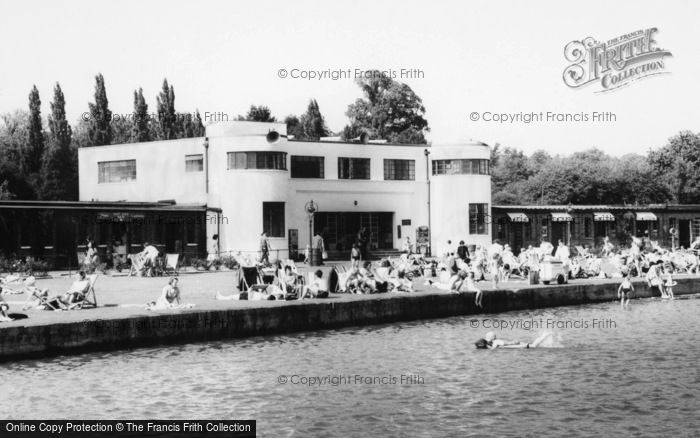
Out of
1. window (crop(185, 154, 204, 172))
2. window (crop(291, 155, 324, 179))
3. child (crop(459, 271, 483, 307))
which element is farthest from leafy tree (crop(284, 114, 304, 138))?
child (crop(459, 271, 483, 307))

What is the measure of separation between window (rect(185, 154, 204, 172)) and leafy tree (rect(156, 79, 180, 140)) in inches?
1031

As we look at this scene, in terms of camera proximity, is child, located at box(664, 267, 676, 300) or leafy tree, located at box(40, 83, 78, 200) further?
leafy tree, located at box(40, 83, 78, 200)

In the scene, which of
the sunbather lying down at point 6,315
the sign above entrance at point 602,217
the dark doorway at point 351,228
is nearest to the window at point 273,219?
the dark doorway at point 351,228

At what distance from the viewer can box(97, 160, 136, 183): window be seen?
→ 5097cm

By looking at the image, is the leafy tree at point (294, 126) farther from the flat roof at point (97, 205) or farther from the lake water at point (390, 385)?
the lake water at point (390, 385)

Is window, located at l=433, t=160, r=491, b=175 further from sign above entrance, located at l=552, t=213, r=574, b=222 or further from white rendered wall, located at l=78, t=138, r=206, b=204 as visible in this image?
white rendered wall, located at l=78, t=138, r=206, b=204

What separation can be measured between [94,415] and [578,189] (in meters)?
65.6

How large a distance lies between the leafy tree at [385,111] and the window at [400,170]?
27.1m

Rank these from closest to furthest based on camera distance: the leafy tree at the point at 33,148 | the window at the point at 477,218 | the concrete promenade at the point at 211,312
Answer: the concrete promenade at the point at 211,312 < the window at the point at 477,218 < the leafy tree at the point at 33,148

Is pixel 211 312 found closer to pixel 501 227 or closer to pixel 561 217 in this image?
pixel 501 227

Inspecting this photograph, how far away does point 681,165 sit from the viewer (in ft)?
277

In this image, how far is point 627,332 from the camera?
26797 mm

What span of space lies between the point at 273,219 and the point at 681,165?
51.9 metres

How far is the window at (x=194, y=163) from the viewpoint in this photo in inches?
1908
